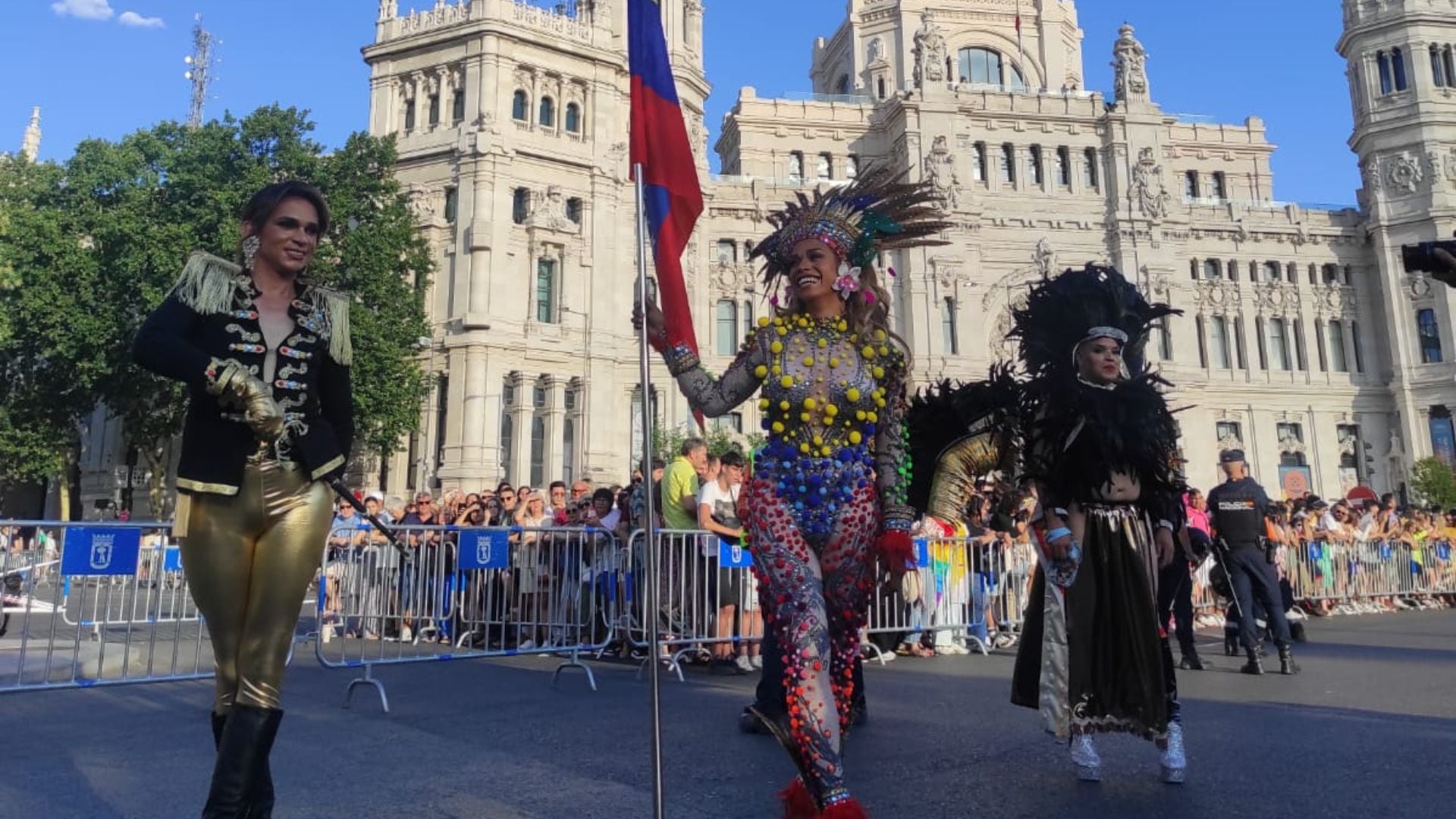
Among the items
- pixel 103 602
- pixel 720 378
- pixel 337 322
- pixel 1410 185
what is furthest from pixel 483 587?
pixel 1410 185

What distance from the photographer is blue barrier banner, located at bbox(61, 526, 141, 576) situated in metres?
6.52

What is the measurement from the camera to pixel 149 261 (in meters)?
28.7

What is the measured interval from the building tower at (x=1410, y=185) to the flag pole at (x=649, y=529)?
53579 millimetres

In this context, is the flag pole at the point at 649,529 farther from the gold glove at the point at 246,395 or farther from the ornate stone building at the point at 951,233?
the ornate stone building at the point at 951,233

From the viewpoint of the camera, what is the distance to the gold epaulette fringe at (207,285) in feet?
10.00

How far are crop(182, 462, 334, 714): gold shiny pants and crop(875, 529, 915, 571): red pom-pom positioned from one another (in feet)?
6.86

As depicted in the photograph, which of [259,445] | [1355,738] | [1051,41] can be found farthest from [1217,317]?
[259,445]

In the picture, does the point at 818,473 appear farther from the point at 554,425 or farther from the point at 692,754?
the point at 554,425

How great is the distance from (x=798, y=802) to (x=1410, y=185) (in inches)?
2241

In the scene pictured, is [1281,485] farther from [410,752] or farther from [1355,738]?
[410,752]

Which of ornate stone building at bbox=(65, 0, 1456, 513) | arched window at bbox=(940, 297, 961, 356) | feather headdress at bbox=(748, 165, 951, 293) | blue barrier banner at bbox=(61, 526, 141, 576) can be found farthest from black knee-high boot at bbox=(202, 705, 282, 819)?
arched window at bbox=(940, 297, 961, 356)

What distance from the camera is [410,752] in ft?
15.9

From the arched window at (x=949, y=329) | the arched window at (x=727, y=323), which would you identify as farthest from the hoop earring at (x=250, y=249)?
the arched window at (x=949, y=329)

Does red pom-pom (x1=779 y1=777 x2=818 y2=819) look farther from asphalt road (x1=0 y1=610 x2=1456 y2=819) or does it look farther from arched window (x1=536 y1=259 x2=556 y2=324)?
arched window (x1=536 y1=259 x2=556 y2=324)
